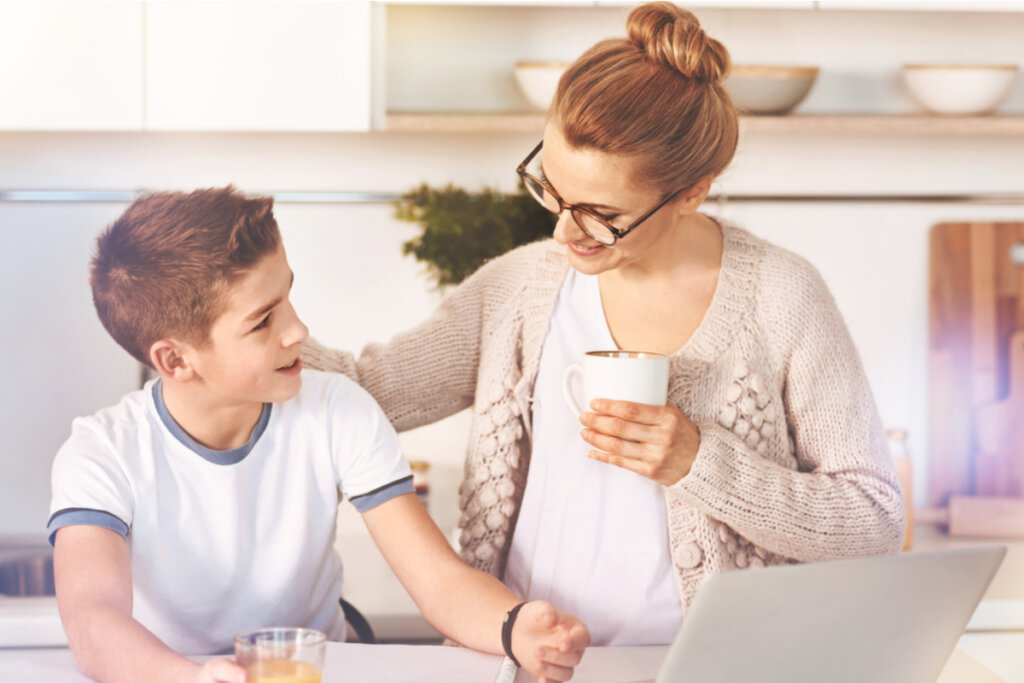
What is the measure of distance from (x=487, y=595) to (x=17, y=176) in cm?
142

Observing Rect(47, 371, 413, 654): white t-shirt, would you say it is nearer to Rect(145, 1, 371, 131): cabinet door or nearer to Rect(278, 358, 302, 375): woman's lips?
Rect(278, 358, 302, 375): woman's lips

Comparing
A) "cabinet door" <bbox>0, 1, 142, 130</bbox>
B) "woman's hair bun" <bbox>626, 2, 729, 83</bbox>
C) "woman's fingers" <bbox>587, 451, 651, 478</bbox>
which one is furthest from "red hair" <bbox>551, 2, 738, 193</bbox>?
"cabinet door" <bbox>0, 1, 142, 130</bbox>

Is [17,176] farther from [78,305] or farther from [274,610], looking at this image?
[274,610]

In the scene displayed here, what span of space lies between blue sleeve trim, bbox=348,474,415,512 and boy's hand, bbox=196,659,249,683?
332mm

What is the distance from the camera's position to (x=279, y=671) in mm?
758

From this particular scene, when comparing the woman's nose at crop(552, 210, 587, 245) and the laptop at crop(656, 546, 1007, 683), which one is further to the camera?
the woman's nose at crop(552, 210, 587, 245)

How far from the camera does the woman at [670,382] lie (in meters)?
1.05

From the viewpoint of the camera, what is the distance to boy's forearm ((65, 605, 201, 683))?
0.84 meters

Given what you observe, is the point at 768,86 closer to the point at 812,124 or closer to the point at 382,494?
the point at 812,124

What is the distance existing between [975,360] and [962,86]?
0.52 m

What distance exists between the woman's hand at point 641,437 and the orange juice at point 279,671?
0.36 meters

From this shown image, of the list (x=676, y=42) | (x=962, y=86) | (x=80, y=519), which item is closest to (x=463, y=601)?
(x=80, y=519)

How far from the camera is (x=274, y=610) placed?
108cm

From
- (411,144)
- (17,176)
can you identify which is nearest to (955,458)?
(411,144)
